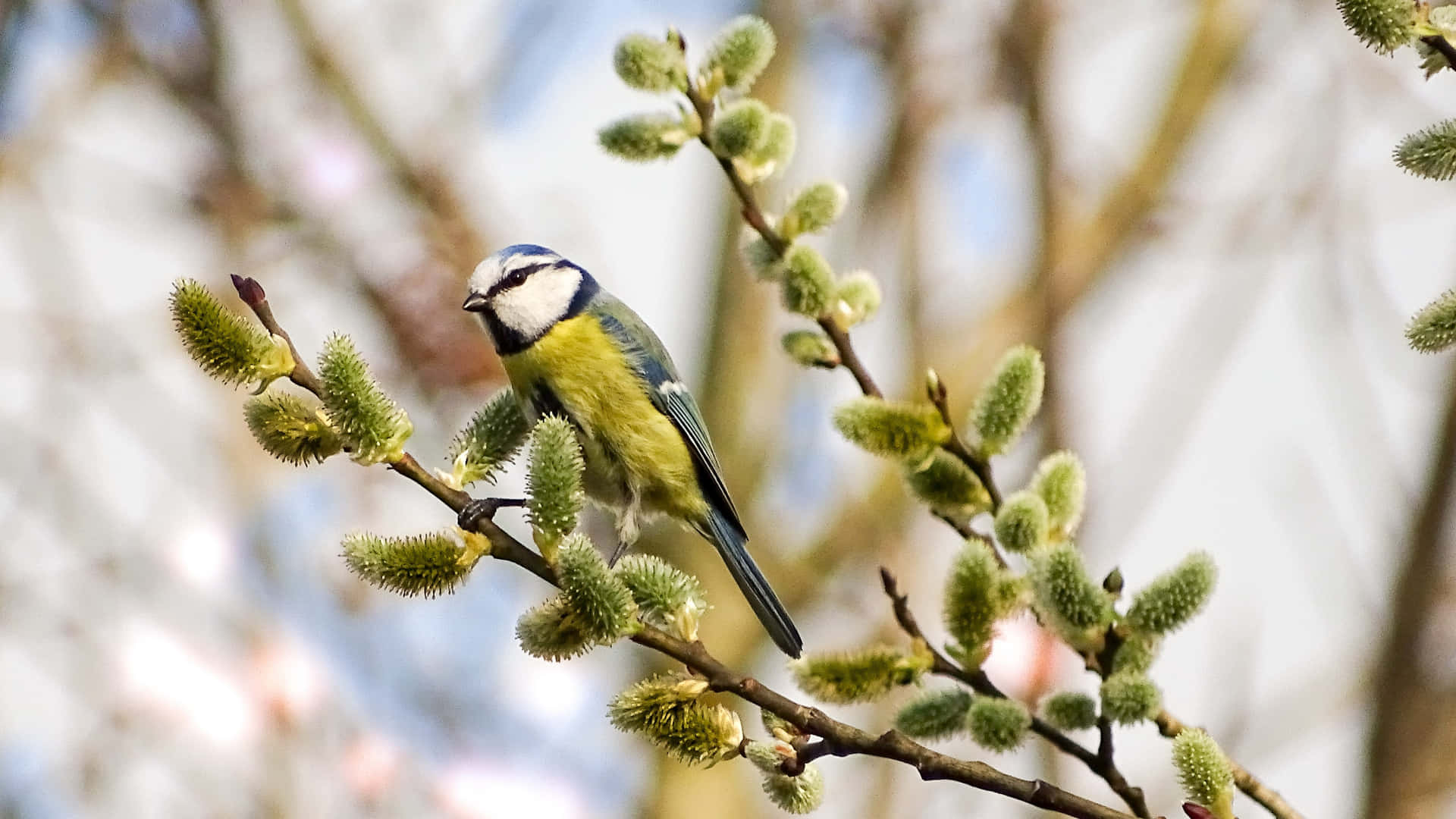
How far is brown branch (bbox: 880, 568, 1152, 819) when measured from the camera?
1.28 metres

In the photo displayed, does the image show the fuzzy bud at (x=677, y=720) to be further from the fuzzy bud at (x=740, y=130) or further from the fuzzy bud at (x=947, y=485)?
the fuzzy bud at (x=740, y=130)

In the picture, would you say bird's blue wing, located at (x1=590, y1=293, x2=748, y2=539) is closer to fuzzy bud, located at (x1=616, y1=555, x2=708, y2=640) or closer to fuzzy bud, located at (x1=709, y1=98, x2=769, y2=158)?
fuzzy bud, located at (x1=709, y1=98, x2=769, y2=158)

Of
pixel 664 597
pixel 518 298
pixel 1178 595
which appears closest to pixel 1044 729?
pixel 1178 595

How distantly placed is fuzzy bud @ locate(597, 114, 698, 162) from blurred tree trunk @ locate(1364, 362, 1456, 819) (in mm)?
1641

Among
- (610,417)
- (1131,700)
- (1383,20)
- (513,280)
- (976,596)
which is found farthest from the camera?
(513,280)

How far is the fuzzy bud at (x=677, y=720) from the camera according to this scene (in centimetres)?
117

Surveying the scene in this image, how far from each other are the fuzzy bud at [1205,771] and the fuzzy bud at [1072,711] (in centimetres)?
21

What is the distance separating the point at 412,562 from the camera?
1192 millimetres

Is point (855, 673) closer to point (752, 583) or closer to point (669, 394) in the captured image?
point (752, 583)

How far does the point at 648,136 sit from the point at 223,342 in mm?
635

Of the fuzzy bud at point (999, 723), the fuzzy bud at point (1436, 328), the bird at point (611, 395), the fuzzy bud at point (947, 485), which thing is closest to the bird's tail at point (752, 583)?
the bird at point (611, 395)

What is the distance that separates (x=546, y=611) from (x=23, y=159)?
3.40 metres

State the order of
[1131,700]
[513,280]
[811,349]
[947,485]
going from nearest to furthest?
[1131,700]
[947,485]
[811,349]
[513,280]

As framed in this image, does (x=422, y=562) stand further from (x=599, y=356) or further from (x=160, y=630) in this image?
(x=160, y=630)
